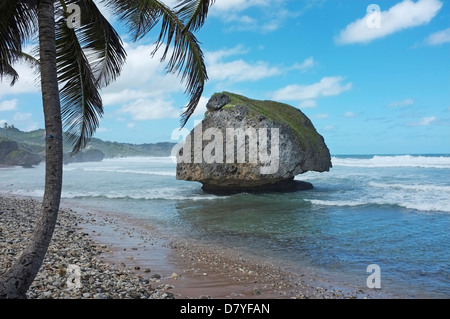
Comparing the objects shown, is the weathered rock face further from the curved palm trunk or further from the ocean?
the curved palm trunk

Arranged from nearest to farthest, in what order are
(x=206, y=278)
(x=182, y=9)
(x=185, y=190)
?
(x=182, y=9) → (x=206, y=278) → (x=185, y=190)

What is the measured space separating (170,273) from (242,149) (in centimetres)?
1193

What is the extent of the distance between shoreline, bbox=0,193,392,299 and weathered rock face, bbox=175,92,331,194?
8.30 m

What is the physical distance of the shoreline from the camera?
5.89 meters

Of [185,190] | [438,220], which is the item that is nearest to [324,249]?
[438,220]

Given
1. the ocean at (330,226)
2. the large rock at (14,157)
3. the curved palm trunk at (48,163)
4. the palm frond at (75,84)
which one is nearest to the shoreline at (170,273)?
the ocean at (330,226)

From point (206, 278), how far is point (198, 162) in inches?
483

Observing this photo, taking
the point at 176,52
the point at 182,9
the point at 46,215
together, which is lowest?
the point at 46,215

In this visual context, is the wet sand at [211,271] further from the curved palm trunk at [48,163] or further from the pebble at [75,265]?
the curved palm trunk at [48,163]

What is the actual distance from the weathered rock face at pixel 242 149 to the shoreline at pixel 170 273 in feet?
27.2

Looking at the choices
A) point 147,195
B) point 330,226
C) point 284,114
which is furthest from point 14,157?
point 330,226

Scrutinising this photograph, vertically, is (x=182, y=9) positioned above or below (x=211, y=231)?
above

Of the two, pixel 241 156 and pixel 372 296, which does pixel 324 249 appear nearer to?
pixel 372 296
